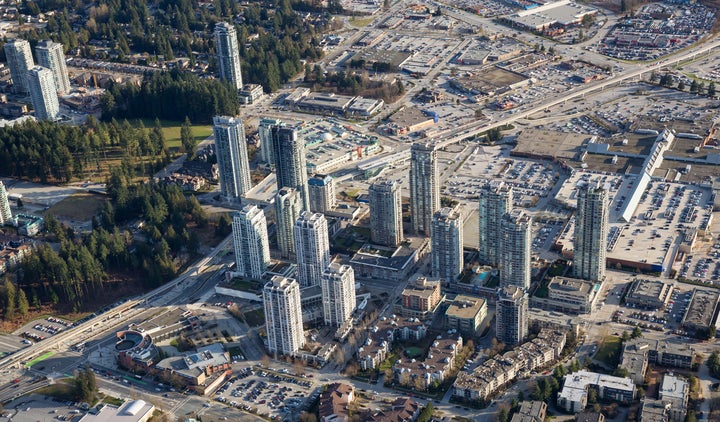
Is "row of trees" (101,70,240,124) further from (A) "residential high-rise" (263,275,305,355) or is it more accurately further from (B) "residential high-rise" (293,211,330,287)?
(A) "residential high-rise" (263,275,305,355)

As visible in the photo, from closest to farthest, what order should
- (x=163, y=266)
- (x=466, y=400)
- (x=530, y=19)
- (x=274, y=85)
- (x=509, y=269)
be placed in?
(x=466, y=400) < (x=509, y=269) < (x=163, y=266) < (x=274, y=85) < (x=530, y=19)

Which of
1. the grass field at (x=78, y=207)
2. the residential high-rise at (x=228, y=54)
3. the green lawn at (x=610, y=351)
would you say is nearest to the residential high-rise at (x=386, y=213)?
the green lawn at (x=610, y=351)

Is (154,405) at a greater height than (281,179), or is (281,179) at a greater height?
(281,179)

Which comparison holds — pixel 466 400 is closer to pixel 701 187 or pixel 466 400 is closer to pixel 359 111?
pixel 701 187

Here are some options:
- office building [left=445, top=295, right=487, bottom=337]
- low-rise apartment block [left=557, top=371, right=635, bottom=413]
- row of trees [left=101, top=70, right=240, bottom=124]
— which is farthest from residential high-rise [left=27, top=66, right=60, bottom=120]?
low-rise apartment block [left=557, top=371, right=635, bottom=413]

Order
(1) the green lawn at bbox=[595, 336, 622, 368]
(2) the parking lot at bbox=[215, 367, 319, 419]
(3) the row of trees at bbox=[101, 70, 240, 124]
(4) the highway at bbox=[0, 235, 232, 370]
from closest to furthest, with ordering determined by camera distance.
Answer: (2) the parking lot at bbox=[215, 367, 319, 419] → (1) the green lawn at bbox=[595, 336, 622, 368] → (4) the highway at bbox=[0, 235, 232, 370] → (3) the row of trees at bbox=[101, 70, 240, 124]

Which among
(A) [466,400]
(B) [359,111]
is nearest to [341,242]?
(A) [466,400]
